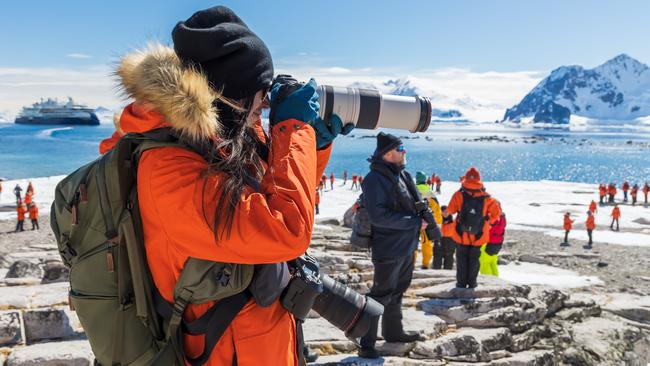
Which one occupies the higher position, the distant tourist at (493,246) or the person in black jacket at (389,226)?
the person in black jacket at (389,226)

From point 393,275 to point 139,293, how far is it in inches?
117

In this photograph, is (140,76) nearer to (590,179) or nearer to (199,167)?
(199,167)

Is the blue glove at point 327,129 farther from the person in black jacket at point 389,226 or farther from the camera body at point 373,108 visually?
the person in black jacket at point 389,226

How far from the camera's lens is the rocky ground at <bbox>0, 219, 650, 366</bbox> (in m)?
4.10

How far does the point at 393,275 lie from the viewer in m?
4.29

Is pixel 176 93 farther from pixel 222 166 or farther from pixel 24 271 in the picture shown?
pixel 24 271

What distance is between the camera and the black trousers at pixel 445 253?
9.00 m

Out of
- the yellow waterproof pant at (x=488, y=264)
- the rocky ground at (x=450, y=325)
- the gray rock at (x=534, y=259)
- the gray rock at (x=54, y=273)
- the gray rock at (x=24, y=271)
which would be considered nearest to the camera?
the rocky ground at (x=450, y=325)

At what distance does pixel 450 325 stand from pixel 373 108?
3.80m

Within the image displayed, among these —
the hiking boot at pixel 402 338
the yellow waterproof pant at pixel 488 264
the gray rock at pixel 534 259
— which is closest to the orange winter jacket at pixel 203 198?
Result: the hiking boot at pixel 402 338

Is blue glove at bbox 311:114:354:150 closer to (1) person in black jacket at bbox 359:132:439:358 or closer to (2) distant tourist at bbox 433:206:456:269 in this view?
(1) person in black jacket at bbox 359:132:439:358

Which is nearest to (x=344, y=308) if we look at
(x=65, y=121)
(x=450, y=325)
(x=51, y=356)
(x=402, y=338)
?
(x=51, y=356)

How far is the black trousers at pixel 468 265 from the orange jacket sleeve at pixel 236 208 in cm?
484

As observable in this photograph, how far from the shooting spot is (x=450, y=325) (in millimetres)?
5324
